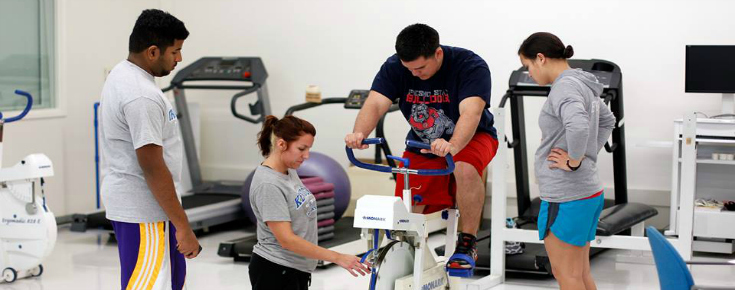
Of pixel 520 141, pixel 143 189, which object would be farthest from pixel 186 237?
pixel 520 141

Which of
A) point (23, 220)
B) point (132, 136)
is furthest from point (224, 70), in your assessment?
point (132, 136)

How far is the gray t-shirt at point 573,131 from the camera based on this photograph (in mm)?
3498

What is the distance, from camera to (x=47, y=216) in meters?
5.60

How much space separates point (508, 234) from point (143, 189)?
2829 mm

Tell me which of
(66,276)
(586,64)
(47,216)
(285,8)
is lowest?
(66,276)

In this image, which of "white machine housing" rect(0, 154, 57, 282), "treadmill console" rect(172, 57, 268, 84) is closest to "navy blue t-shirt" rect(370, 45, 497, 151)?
"white machine housing" rect(0, 154, 57, 282)

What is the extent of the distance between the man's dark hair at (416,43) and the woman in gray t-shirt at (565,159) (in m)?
0.40

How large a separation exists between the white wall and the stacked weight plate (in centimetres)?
151

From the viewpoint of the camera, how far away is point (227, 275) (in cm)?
589

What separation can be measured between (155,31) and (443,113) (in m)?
1.49

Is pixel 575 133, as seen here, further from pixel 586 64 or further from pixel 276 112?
pixel 276 112

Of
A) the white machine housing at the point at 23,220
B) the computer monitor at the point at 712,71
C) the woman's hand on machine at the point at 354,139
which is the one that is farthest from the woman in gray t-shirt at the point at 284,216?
the computer monitor at the point at 712,71

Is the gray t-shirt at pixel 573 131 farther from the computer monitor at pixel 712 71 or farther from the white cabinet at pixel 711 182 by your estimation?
the computer monitor at pixel 712 71

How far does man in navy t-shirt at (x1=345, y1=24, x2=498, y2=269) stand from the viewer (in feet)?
12.8
